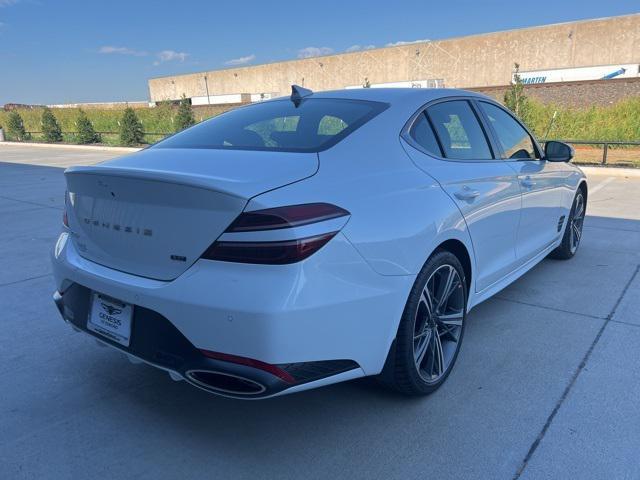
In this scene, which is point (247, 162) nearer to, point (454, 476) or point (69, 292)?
point (69, 292)

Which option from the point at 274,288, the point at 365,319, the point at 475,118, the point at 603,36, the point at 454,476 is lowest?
→ the point at 454,476

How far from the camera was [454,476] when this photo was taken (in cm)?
213

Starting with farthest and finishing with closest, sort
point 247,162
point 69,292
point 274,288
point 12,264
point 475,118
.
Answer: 1. point 12,264
2. point 475,118
3. point 69,292
4. point 247,162
5. point 274,288

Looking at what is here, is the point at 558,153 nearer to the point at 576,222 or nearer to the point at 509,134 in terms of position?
the point at 509,134

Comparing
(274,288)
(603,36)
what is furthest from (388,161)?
(603,36)

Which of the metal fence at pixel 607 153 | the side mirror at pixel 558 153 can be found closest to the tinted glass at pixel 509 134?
the side mirror at pixel 558 153

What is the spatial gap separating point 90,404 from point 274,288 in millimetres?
1469

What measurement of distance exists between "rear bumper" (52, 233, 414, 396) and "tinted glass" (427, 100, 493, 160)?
1119 millimetres

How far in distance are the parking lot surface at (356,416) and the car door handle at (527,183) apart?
93 centimetres

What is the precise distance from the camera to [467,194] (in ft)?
9.34

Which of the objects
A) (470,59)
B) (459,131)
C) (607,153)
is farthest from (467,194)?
(470,59)

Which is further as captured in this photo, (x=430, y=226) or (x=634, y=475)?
(x=430, y=226)

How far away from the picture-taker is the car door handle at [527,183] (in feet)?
11.8

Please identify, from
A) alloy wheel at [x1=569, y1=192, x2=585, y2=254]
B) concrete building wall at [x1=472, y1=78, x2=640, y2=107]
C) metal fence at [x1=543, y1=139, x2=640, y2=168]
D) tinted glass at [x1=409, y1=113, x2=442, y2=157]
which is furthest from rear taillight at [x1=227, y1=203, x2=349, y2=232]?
concrete building wall at [x1=472, y1=78, x2=640, y2=107]
